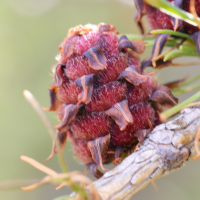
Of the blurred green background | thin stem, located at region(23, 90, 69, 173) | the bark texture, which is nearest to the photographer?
thin stem, located at region(23, 90, 69, 173)

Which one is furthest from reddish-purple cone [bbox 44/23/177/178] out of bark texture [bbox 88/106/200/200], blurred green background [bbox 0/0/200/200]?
blurred green background [bbox 0/0/200/200]

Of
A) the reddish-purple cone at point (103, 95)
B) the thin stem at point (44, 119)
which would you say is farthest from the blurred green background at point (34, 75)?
the thin stem at point (44, 119)

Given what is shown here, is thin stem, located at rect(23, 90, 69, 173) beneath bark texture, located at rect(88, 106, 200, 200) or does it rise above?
above

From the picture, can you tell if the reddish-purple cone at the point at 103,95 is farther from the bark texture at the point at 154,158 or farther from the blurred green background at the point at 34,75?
the blurred green background at the point at 34,75

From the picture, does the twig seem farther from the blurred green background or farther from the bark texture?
the blurred green background

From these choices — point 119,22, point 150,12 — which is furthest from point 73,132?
point 119,22

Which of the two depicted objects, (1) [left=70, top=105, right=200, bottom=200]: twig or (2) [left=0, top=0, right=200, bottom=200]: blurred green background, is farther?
(2) [left=0, top=0, right=200, bottom=200]: blurred green background
